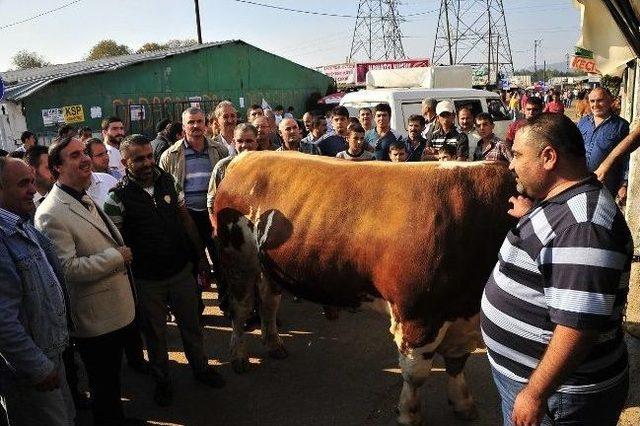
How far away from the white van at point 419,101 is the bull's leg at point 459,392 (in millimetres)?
7084

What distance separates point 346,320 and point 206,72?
1788 centimetres

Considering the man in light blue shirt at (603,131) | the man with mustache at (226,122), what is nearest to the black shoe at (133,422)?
the man with mustache at (226,122)

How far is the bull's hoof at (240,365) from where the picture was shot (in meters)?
4.22

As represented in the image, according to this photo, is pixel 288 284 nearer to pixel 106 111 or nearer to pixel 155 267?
pixel 155 267

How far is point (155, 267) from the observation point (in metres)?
3.58

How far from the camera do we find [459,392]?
11.1 ft

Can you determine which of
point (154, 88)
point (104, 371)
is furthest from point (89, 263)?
point (154, 88)

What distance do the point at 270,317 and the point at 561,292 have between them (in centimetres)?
315

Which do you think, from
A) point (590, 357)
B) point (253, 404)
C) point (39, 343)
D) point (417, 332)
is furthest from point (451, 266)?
point (39, 343)

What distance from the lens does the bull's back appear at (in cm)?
284

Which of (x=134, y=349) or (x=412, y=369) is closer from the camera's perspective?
(x=412, y=369)

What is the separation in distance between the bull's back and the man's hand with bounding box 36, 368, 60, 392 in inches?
63.8

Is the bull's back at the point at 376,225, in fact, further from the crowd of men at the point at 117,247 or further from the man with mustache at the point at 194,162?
the man with mustache at the point at 194,162

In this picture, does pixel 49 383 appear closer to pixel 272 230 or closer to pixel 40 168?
pixel 272 230
